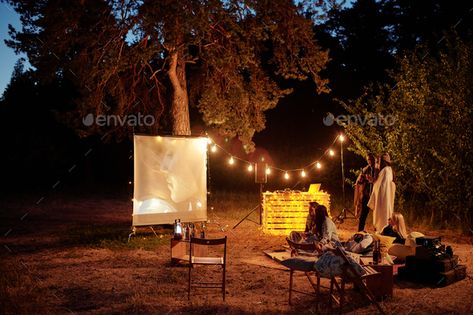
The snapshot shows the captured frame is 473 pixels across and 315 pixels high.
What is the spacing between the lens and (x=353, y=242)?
7828mm

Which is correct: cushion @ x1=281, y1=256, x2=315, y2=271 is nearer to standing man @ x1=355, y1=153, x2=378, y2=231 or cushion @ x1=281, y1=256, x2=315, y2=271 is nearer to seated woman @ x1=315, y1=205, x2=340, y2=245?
seated woman @ x1=315, y1=205, x2=340, y2=245

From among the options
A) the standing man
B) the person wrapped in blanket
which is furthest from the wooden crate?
the person wrapped in blanket

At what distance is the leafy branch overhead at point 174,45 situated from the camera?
10.8 meters

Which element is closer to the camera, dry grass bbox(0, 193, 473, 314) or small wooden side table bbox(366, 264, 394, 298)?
dry grass bbox(0, 193, 473, 314)

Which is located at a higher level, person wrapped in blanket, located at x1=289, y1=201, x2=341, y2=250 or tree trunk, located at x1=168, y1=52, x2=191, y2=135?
tree trunk, located at x1=168, y1=52, x2=191, y2=135

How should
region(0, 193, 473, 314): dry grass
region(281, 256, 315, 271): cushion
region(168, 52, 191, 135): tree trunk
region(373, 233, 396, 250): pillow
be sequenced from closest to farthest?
region(281, 256, 315, 271): cushion
region(0, 193, 473, 314): dry grass
region(373, 233, 396, 250): pillow
region(168, 52, 191, 135): tree trunk

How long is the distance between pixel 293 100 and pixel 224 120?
1385cm

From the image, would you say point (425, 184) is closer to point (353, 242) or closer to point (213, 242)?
point (353, 242)

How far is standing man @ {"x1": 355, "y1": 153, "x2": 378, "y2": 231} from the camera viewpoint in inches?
398

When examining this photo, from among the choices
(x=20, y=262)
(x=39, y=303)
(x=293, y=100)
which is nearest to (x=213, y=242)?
(x=39, y=303)

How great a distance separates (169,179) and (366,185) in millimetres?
4278

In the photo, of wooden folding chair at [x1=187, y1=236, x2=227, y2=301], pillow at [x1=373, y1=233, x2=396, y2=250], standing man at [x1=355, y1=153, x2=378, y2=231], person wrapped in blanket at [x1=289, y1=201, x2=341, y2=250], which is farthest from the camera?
standing man at [x1=355, y1=153, x2=378, y2=231]

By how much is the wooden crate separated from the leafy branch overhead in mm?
3140

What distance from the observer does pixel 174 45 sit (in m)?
11.1
